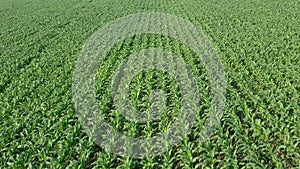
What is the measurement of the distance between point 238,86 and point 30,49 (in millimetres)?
10330

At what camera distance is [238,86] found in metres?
9.75

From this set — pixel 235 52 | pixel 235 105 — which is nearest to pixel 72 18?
pixel 235 52

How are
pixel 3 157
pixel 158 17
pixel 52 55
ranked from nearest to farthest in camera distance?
pixel 3 157, pixel 52 55, pixel 158 17

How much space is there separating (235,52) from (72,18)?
16273 millimetres

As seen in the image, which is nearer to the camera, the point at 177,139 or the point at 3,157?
the point at 3,157

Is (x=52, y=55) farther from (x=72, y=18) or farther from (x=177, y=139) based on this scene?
(x=72, y=18)

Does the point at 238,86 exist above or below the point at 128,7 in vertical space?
below

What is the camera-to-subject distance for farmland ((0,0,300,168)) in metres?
6.31

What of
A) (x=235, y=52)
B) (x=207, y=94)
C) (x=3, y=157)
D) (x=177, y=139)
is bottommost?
(x=3, y=157)

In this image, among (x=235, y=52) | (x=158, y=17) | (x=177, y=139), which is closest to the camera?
(x=177, y=139)

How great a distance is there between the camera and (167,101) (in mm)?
9078

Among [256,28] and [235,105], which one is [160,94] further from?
[256,28]

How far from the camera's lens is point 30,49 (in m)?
15.8

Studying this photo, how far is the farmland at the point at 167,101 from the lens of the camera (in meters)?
6.31
